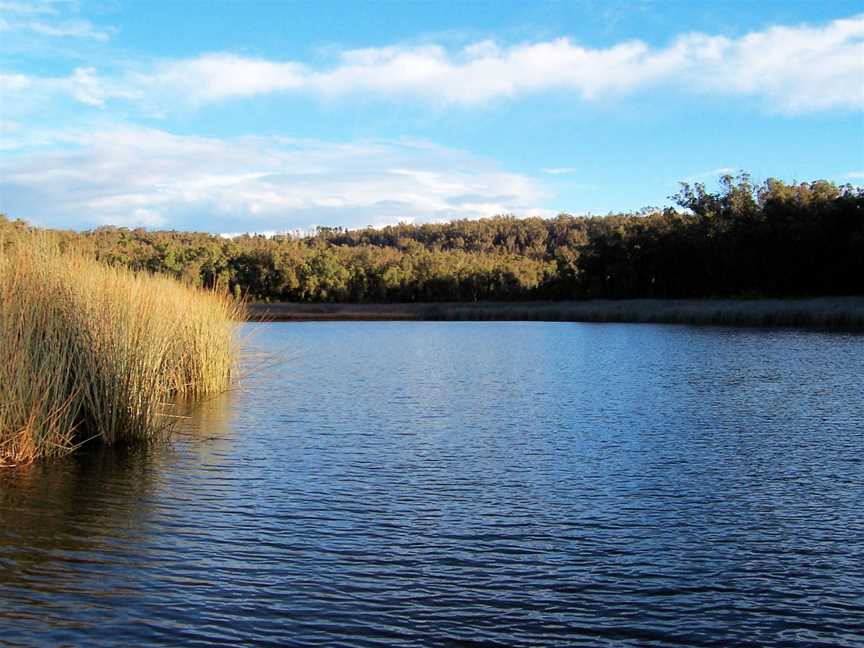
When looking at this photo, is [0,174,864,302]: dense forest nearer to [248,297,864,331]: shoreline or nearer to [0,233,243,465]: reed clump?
[248,297,864,331]: shoreline

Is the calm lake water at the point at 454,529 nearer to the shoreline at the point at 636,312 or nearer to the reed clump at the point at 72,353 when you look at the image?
the reed clump at the point at 72,353

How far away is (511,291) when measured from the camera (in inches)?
2739

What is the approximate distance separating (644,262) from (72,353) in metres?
54.3

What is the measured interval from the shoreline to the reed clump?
13.2 meters

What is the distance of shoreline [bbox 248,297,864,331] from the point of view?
3722 cm

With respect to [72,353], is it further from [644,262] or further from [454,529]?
[644,262]

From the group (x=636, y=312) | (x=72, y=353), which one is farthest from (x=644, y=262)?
(x=72, y=353)

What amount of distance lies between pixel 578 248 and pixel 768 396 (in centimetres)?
5052

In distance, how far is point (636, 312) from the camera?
150 feet

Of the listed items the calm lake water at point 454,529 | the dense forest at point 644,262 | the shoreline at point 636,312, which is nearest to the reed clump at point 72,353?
the calm lake water at point 454,529

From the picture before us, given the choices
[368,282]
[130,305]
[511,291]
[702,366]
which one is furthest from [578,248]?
[130,305]

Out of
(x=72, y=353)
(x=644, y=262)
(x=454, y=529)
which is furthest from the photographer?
(x=644, y=262)

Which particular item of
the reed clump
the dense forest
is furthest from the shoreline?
the reed clump

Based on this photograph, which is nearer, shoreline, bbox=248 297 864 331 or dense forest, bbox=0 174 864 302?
shoreline, bbox=248 297 864 331
